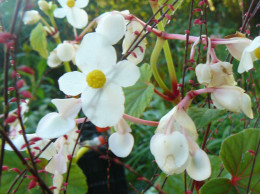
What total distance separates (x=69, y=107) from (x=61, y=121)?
17 mm

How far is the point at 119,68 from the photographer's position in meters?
0.32

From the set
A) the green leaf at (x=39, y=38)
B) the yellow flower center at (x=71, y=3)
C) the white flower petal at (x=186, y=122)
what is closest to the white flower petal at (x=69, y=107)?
the white flower petal at (x=186, y=122)

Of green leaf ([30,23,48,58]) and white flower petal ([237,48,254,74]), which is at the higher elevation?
white flower petal ([237,48,254,74])

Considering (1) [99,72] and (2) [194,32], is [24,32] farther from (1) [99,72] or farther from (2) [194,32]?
(2) [194,32]

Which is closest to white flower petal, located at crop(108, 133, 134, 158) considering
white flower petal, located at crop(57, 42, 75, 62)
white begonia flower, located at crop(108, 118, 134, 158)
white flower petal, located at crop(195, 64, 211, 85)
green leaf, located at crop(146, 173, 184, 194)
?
white begonia flower, located at crop(108, 118, 134, 158)

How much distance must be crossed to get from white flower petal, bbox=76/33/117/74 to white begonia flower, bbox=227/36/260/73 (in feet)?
0.47

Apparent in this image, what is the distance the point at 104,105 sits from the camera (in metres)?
0.31

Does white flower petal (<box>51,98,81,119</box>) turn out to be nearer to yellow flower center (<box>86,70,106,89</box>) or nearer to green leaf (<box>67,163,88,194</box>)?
Answer: yellow flower center (<box>86,70,106,89</box>)

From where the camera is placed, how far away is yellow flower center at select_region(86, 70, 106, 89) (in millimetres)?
317

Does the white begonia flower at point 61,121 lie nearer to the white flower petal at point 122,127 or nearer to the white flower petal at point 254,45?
the white flower petal at point 122,127

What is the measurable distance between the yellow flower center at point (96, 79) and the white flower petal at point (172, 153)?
0.08 meters

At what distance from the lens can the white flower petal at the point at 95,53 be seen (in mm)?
316

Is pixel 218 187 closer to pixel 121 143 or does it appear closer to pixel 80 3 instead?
pixel 121 143

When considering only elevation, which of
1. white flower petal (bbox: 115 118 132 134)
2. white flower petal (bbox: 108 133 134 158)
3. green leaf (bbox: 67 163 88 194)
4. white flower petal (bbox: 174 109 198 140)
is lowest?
green leaf (bbox: 67 163 88 194)
